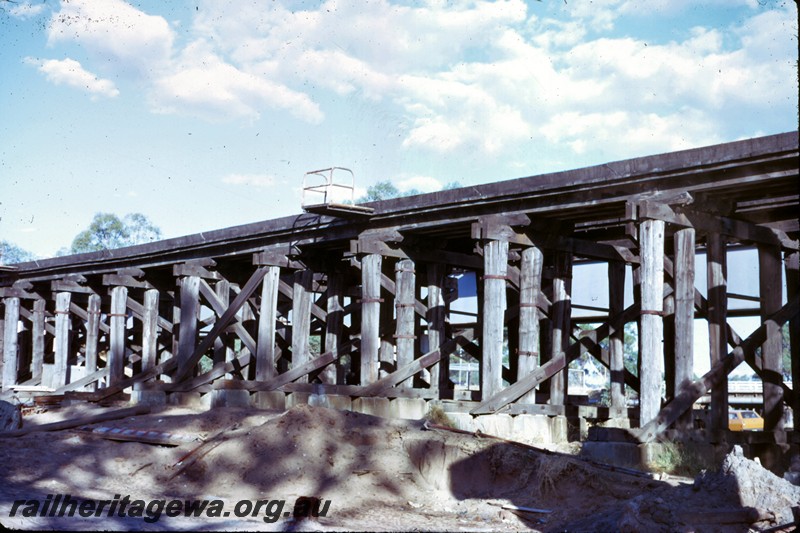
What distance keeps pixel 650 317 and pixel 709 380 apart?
1.00 metres

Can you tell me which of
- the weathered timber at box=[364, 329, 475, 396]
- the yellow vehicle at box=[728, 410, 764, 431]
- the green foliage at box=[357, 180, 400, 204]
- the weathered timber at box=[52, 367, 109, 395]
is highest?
the green foliage at box=[357, 180, 400, 204]

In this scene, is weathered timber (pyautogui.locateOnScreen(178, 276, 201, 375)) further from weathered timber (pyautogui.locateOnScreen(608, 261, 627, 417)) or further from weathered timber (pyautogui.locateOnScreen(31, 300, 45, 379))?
weathered timber (pyautogui.locateOnScreen(608, 261, 627, 417))

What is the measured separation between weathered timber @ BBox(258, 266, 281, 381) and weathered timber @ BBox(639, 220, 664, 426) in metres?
7.58

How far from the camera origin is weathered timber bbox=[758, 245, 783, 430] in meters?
11.4

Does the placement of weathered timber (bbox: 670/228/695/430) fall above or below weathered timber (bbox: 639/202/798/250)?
below

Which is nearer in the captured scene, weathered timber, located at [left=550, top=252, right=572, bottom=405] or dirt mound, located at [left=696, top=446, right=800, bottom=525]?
dirt mound, located at [left=696, top=446, right=800, bottom=525]

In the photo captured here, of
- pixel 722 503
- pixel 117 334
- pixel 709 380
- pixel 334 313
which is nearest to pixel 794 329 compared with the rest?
pixel 709 380

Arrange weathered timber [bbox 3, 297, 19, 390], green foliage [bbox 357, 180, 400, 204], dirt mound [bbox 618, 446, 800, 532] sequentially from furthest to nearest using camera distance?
green foliage [bbox 357, 180, 400, 204], weathered timber [bbox 3, 297, 19, 390], dirt mound [bbox 618, 446, 800, 532]

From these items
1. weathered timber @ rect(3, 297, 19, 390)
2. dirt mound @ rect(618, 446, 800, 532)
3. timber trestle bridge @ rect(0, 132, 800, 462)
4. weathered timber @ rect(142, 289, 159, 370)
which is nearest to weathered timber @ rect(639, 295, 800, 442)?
timber trestle bridge @ rect(0, 132, 800, 462)

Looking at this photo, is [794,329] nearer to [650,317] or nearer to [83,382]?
[650,317]

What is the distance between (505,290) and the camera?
13.5 meters

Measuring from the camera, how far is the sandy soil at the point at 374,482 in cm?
734

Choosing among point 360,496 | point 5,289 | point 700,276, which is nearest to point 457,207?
point 360,496

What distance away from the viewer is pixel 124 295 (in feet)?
65.2
